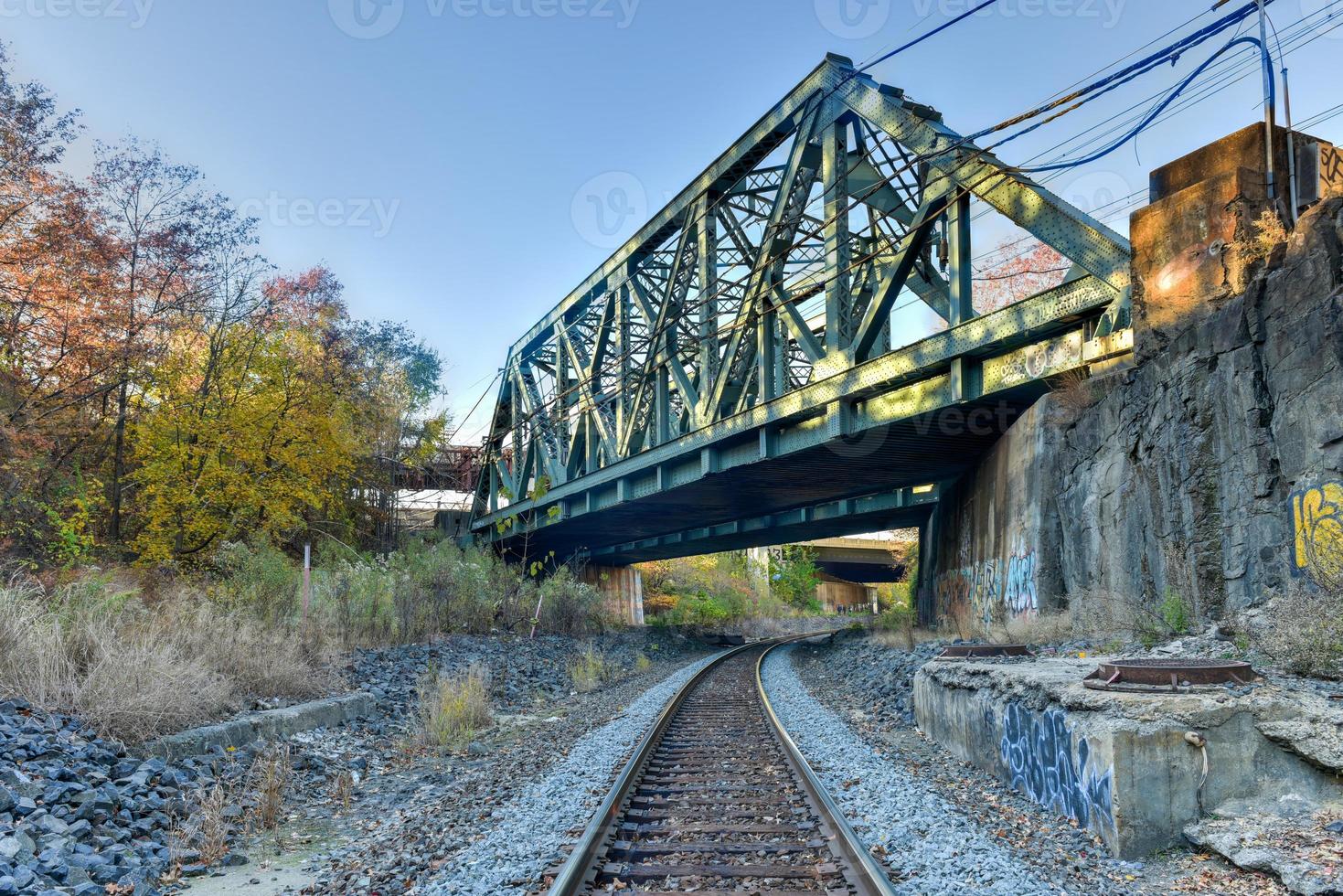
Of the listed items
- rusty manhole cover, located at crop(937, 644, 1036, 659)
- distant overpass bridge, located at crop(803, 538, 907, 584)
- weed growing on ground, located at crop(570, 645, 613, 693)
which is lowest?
weed growing on ground, located at crop(570, 645, 613, 693)

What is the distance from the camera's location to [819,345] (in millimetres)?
17438

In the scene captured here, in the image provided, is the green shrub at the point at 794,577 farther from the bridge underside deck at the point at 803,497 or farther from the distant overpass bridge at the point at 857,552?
the bridge underside deck at the point at 803,497

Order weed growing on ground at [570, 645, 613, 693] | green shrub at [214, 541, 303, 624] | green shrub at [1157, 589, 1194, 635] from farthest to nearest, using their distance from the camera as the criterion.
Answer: weed growing on ground at [570, 645, 613, 693] → green shrub at [214, 541, 303, 624] → green shrub at [1157, 589, 1194, 635]

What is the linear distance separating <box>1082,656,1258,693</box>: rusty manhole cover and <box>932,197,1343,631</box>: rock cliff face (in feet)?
5.50

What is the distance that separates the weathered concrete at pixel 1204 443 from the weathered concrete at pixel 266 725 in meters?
9.45

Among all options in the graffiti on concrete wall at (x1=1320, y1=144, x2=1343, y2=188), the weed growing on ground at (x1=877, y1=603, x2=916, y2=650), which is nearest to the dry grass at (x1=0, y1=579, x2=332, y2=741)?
the weed growing on ground at (x1=877, y1=603, x2=916, y2=650)

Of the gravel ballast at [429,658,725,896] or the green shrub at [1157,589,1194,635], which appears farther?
the green shrub at [1157,589,1194,635]

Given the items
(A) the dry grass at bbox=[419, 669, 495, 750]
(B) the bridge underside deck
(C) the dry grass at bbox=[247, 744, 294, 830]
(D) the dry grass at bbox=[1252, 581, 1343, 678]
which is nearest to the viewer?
(D) the dry grass at bbox=[1252, 581, 1343, 678]

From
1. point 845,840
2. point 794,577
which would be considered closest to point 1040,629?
point 845,840

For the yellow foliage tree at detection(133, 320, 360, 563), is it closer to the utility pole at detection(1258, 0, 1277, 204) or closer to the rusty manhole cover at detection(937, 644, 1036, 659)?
the rusty manhole cover at detection(937, 644, 1036, 659)

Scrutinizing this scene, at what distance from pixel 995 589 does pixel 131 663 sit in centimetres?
1270

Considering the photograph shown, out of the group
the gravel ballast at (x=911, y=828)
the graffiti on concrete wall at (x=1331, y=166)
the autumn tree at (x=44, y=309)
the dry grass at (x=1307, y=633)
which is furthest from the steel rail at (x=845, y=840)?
the autumn tree at (x=44, y=309)

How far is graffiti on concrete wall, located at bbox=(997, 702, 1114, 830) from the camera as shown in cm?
572

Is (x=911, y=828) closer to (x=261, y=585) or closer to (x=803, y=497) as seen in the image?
(x=261, y=585)
